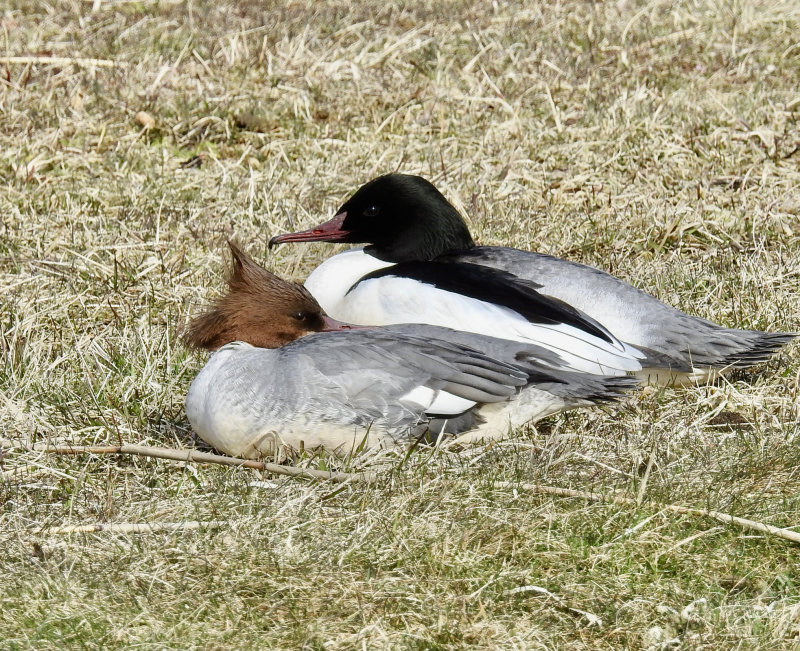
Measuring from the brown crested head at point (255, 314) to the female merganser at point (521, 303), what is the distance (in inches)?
18.3

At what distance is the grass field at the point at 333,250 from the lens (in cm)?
279

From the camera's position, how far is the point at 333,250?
5.91 m

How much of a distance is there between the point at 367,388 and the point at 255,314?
58cm

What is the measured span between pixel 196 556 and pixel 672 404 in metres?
1.94

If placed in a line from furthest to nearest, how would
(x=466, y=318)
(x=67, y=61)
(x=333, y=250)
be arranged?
(x=67, y=61), (x=333, y=250), (x=466, y=318)

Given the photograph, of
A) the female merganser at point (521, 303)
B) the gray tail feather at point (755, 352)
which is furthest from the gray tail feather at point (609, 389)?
the gray tail feather at point (755, 352)

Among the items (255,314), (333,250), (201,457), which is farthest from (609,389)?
(333,250)

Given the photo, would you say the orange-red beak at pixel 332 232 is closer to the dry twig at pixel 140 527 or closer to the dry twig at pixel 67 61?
the dry twig at pixel 140 527

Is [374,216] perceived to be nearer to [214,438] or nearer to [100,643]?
[214,438]

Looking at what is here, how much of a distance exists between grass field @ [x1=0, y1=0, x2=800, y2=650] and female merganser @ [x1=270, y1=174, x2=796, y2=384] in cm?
17

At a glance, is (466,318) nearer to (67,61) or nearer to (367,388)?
(367,388)

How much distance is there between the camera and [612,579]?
290 cm

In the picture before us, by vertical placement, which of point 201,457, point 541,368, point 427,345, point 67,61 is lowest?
point 201,457

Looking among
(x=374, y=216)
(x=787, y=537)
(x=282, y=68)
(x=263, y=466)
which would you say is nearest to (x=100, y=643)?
(x=263, y=466)
